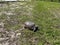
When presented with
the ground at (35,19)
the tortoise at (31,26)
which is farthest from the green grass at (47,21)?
the tortoise at (31,26)

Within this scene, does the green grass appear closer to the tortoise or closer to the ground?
the ground

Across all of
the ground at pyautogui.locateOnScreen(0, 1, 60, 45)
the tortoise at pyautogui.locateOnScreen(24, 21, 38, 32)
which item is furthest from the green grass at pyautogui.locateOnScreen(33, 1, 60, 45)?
the tortoise at pyautogui.locateOnScreen(24, 21, 38, 32)

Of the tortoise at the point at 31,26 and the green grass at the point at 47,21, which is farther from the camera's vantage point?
the tortoise at the point at 31,26

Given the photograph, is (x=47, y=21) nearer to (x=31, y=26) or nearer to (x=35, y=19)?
(x=35, y=19)

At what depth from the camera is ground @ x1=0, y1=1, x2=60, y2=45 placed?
2692 mm

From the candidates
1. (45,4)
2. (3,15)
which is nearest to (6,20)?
(3,15)

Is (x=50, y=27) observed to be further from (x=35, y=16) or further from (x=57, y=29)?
(x=35, y=16)

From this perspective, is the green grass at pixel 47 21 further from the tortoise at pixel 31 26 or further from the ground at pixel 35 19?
the tortoise at pixel 31 26

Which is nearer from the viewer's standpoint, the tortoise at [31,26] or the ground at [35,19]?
the ground at [35,19]

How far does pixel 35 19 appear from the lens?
335cm

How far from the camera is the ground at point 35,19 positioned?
2.69 meters

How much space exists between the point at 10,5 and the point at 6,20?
877mm

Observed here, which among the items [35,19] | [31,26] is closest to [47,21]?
[35,19]

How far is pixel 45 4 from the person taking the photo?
14.1 ft
